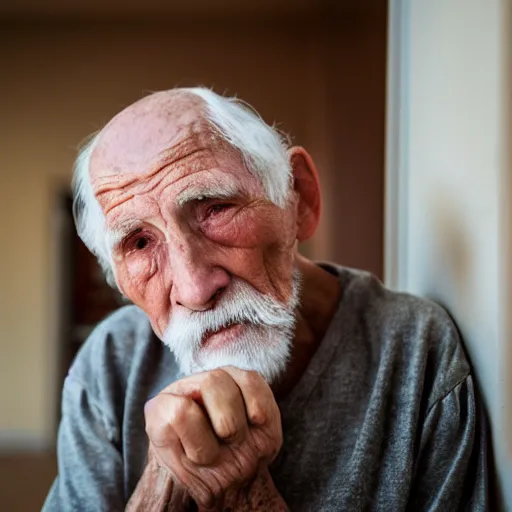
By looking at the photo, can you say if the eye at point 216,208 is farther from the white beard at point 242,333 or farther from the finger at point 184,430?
the finger at point 184,430

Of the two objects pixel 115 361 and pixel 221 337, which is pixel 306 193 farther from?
pixel 115 361

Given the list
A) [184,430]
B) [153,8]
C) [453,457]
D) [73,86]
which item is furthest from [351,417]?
[73,86]

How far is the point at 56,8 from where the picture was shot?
223 centimetres

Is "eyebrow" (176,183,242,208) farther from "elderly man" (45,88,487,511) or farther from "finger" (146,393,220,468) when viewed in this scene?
"finger" (146,393,220,468)

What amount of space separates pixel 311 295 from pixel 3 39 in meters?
2.07

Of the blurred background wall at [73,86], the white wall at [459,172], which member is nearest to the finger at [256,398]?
the white wall at [459,172]

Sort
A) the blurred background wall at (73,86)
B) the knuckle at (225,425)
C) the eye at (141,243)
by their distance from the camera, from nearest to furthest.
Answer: the knuckle at (225,425), the eye at (141,243), the blurred background wall at (73,86)

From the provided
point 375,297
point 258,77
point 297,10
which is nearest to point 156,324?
point 375,297

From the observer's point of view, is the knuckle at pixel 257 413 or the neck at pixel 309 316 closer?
the knuckle at pixel 257 413

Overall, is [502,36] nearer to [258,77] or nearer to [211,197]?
[211,197]

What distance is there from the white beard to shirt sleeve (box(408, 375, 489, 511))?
0.55 ft

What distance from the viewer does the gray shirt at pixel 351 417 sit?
1.91ft

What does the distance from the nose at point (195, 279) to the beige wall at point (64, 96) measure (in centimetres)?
126

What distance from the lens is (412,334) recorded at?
2.14 feet
